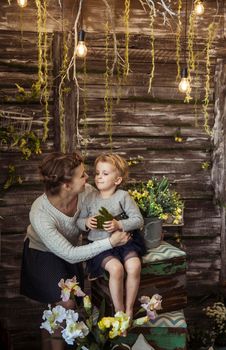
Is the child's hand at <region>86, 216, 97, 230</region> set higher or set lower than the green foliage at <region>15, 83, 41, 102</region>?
lower

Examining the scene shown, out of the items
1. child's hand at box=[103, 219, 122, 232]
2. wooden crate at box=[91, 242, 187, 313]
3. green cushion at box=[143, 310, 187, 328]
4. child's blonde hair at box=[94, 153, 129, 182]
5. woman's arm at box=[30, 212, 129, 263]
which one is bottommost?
green cushion at box=[143, 310, 187, 328]

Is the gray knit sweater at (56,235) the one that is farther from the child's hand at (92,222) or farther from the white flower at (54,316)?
the white flower at (54,316)

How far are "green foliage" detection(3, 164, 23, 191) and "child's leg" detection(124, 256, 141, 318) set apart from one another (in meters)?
1.83

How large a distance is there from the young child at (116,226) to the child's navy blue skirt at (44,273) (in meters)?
0.23

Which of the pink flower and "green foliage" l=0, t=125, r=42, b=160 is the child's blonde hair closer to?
"green foliage" l=0, t=125, r=42, b=160

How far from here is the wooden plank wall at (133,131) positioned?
228 inches

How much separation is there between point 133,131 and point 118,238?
192cm

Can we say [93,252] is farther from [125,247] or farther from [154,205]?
[154,205]

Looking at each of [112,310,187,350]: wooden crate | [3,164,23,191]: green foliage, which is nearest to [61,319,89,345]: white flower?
[112,310,187,350]: wooden crate

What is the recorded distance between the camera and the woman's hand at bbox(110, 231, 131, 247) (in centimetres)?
442

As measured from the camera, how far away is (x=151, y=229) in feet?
16.2

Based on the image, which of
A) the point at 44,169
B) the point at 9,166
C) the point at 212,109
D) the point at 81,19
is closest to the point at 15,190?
the point at 9,166

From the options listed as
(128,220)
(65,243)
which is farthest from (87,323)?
(128,220)

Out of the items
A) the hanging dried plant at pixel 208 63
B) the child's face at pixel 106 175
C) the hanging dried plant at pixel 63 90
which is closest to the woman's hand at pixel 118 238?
the child's face at pixel 106 175
